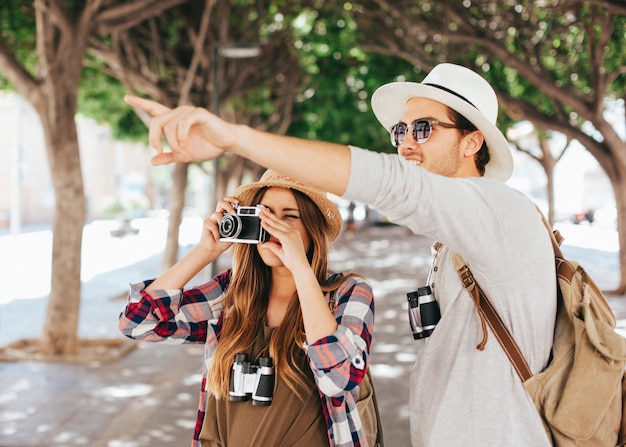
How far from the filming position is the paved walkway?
5.19 metres

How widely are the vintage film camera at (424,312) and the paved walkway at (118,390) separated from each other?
119 cm

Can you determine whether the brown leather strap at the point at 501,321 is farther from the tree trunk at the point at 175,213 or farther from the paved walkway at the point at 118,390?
the tree trunk at the point at 175,213

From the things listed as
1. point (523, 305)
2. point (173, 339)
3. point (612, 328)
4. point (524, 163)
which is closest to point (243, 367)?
point (173, 339)

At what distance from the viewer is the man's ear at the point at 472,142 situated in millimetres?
1944

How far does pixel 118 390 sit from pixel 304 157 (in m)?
5.86

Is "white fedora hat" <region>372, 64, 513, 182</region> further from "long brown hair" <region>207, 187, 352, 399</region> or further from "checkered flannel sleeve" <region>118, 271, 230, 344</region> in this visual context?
"checkered flannel sleeve" <region>118, 271, 230, 344</region>

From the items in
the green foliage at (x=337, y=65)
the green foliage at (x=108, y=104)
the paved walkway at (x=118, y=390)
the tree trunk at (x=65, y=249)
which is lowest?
the paved walkway at (x=118, y=390)

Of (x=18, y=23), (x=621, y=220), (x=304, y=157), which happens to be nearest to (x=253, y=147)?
(x=304, y=157)

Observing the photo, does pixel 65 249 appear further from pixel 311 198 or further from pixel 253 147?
pixel 253 147

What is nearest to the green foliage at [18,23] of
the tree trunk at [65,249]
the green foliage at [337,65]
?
the tree trunk at [65,249]

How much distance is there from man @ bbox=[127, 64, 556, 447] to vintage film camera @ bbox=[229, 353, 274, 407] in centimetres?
49

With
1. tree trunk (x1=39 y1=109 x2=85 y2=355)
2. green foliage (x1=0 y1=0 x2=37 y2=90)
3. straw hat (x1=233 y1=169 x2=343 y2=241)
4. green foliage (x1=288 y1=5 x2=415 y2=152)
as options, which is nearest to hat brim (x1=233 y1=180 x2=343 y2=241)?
straw hat (x1=233 y1=169 x2=343 y2=241)

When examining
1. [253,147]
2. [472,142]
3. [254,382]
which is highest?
[472,142]

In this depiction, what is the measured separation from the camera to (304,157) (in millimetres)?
1265
